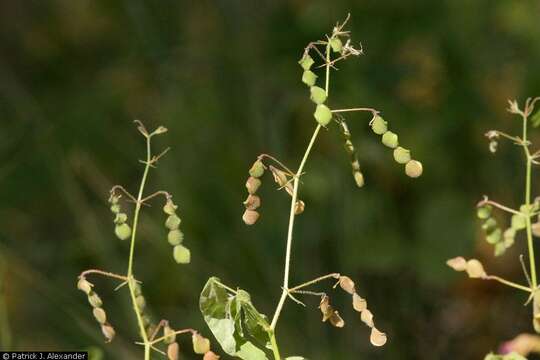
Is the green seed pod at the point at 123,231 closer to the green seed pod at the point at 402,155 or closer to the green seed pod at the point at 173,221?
the green seed pod at the point at 173,221

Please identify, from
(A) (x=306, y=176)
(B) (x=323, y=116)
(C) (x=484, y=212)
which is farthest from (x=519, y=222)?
(A) (x=306, y=176)

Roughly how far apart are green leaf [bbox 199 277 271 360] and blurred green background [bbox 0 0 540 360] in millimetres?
644

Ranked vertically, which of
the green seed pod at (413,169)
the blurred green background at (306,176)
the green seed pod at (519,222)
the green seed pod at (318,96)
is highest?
the blurred green background at (306,176)

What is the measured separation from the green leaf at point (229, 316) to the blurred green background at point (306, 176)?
64 centimetres

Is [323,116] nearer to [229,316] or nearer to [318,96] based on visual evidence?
[318,96]

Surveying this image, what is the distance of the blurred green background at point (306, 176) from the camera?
4.39 ft

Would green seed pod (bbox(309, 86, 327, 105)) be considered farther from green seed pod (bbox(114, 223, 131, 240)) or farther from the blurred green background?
the blurred green background

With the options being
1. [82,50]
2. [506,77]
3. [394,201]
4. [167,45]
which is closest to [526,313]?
[394,201]

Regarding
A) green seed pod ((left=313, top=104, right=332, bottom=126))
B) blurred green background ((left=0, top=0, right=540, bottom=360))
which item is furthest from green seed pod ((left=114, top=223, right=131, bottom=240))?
blurred green background ((left=0, top=0, right=540, bottom=360))

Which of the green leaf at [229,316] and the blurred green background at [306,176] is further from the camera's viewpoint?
the blurred green background at [306,176]

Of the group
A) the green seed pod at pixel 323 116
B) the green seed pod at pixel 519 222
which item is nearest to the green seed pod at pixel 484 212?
the green seed pod at pixel 519 222

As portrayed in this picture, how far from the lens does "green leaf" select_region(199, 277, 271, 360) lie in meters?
0.56

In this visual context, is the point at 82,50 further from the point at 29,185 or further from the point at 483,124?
the point at 483,124

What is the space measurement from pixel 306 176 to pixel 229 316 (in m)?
1.02
